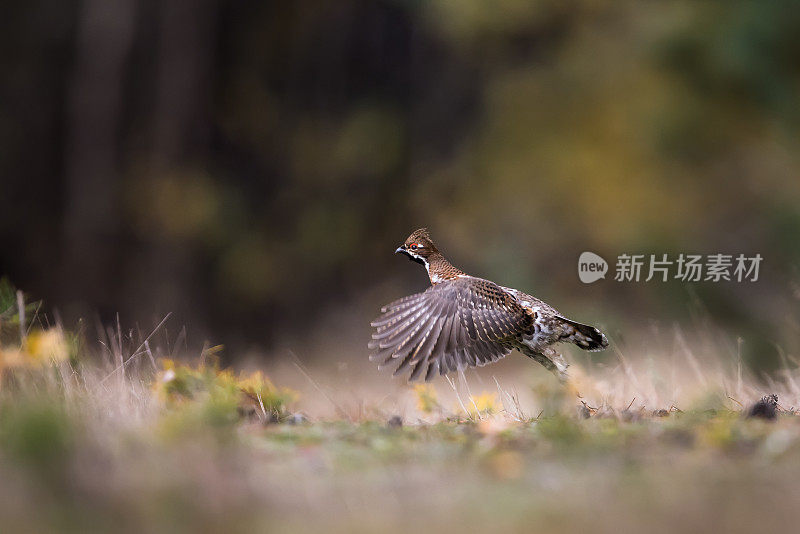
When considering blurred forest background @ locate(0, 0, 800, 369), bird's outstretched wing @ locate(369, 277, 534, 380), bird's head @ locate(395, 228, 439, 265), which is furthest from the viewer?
blurred forest background @ locate(0, 0, 800, 369)

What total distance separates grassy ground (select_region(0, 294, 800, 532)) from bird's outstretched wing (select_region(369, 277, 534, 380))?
0.65 meters

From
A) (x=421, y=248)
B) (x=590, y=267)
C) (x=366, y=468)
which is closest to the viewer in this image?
(x=366, y=468)

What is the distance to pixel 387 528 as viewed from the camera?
3.57 meters

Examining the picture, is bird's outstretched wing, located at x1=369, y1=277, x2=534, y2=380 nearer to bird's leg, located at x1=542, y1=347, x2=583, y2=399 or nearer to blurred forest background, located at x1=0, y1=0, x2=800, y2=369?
bird's leg, located at x1=542, y1=347, x2=583, y2=399

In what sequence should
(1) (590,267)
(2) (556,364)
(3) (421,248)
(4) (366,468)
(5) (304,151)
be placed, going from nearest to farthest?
→ 1. (4) (366,468)
2. (2) (556,364)
3. (3) (421,248)
4. (1) (590,267)
5. (5) (304,151)

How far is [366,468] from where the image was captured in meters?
4.53

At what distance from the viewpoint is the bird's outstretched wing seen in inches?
259

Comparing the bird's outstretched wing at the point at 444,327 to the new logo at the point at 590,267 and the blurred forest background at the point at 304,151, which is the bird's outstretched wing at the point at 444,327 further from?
the blurred forest background at the point at 304,151

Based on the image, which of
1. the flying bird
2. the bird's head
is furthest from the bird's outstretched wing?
the bird's head

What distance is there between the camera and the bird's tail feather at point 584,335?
289 inches

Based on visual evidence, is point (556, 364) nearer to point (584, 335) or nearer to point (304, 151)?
point (584, 335)

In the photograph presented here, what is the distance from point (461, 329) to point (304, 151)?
18247 mm

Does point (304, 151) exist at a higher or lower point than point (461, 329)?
higher

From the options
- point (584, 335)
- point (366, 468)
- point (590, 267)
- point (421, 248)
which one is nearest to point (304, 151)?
point (590, 267)
